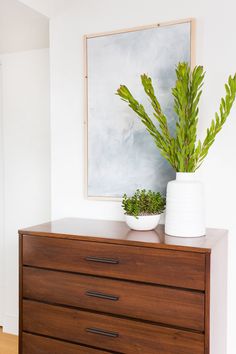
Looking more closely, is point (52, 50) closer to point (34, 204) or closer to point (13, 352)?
point (34, 204)

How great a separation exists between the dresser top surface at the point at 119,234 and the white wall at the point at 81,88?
0.17 meters

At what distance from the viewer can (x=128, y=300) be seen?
156 cm

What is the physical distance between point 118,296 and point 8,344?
1.54 metres

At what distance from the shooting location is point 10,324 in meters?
2.90

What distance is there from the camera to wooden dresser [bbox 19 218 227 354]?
1439 mm

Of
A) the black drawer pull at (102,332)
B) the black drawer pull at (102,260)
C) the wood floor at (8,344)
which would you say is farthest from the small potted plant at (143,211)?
the wood floor at (8,344)

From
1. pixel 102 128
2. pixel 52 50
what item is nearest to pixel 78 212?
pixel 102 128

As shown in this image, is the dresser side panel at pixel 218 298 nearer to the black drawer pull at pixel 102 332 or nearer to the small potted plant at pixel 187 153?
the small potted plant at pixel 187 153

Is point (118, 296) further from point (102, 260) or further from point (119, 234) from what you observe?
point (119, 234)

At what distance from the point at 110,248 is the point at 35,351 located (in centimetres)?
68

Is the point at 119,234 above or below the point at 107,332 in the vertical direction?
above

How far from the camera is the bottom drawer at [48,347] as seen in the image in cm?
168

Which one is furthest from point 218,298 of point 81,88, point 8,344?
point 8,344

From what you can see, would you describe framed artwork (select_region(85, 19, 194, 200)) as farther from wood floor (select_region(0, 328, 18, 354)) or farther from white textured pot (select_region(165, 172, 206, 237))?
wood floor (select_region(0, 328, 18, 354))
